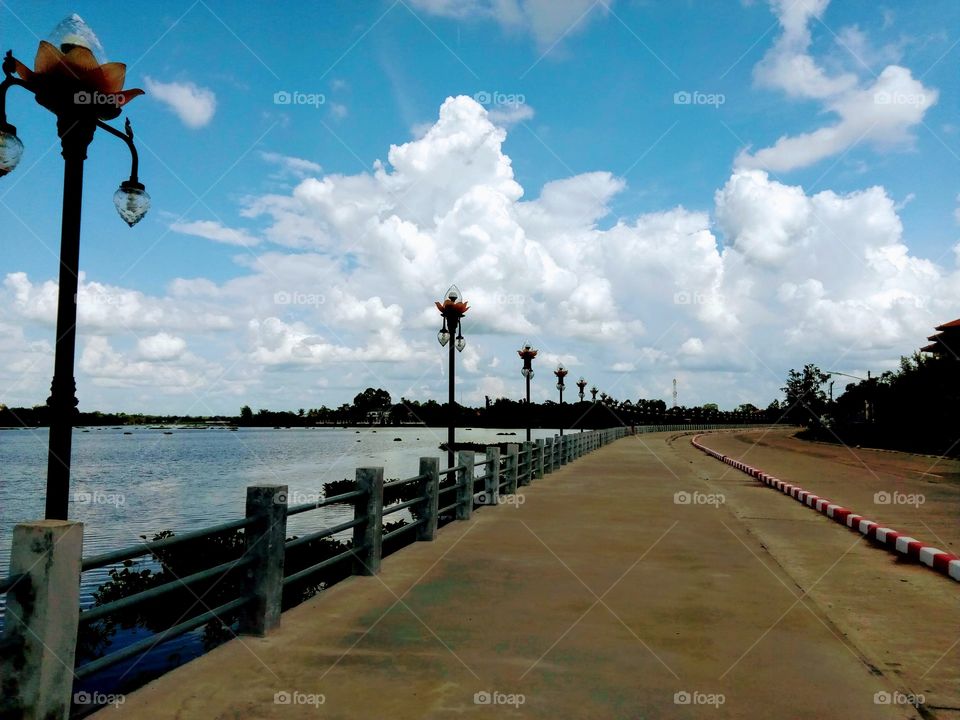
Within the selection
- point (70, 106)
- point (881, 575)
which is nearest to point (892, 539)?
point (881, 575)

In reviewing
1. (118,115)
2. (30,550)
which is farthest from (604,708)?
(118,115)

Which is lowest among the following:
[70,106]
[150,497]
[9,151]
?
[150,497]

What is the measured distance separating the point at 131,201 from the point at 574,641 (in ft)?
17.6

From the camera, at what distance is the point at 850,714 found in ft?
14.6

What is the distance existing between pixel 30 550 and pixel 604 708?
3.30 meters

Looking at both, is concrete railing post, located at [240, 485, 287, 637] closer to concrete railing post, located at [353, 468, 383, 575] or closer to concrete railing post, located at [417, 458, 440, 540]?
concrete railing post, located at [353, 468, 383, 575]

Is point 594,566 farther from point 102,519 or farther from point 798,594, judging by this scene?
point 102,519

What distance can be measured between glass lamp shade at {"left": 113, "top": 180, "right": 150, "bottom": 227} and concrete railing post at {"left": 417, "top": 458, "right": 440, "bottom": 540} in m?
5.41

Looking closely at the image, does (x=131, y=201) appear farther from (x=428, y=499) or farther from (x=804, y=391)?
(x=804, y=391)

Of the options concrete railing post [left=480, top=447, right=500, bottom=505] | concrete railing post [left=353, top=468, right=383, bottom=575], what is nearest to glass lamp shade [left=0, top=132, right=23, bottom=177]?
concrete railing post [left=353, top=468, right=383, bottom=575]

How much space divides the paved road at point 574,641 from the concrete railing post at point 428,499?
9.7 inches

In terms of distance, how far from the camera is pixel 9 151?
6008mm

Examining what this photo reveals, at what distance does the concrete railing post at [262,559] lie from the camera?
234 inches

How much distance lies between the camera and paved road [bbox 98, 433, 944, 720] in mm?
4547
